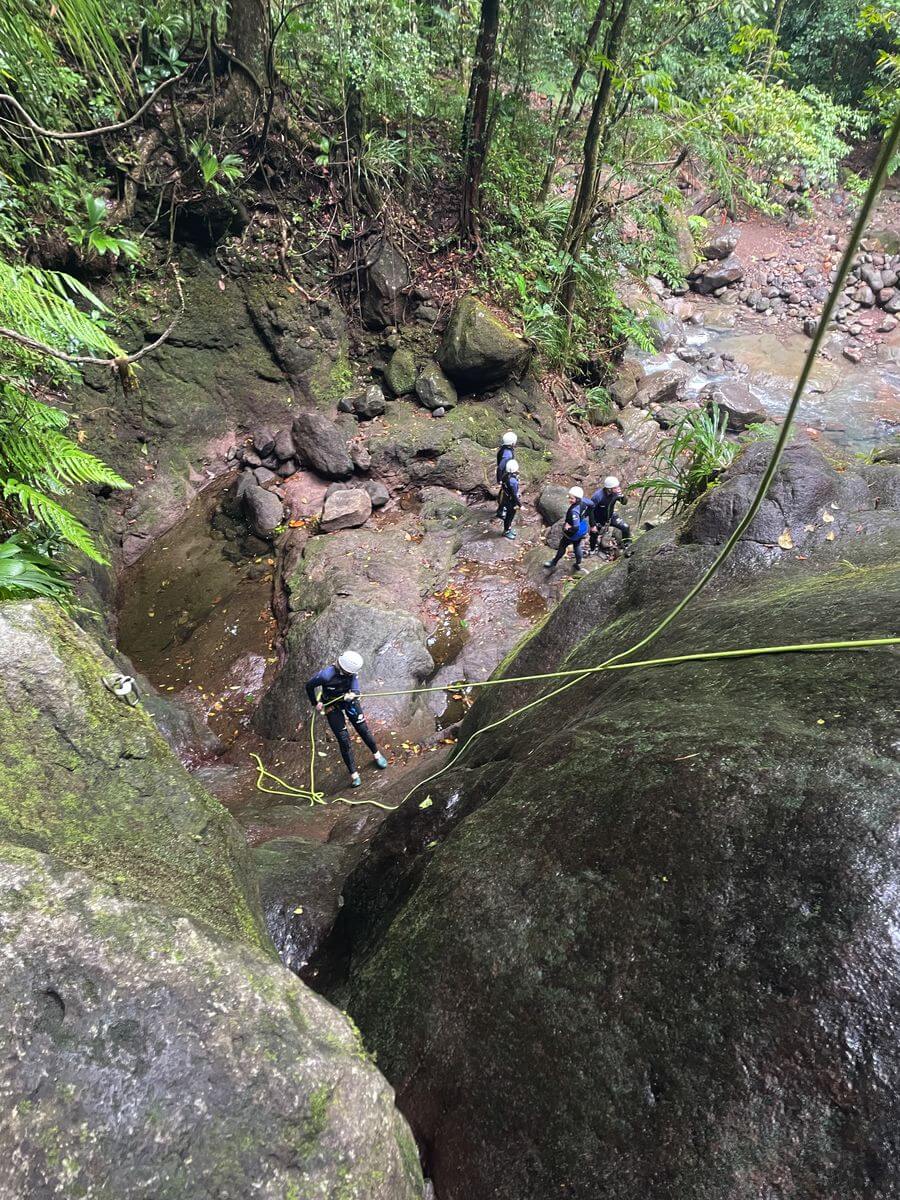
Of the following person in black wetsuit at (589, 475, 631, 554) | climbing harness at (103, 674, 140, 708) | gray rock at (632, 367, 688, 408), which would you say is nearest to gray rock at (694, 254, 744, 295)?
gray rock at (632, 367, 688, 408)

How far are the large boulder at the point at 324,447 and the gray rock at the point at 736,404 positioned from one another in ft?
25.3

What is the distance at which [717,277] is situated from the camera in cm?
1784

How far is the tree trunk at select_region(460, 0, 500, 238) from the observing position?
8883 mm

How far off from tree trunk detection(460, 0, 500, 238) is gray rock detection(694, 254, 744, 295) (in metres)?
10.4

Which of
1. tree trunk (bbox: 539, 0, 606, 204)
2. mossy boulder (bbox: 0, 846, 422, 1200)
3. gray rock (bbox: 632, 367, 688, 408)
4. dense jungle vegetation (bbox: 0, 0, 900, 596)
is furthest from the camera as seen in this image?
gray rock (bbox: 632, 367, 688, 408)

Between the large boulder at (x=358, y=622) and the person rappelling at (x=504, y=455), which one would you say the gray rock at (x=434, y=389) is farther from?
the large boulder at (x=358, y=622)

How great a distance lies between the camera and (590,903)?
2074mm

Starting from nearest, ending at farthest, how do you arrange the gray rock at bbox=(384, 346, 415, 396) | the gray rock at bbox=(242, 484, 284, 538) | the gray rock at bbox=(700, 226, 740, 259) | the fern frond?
the fern frond → the gray rock at bbox=(242, 484, 284, 538) → the gray rock at bbox=(384, 346, 415, 396) → the gray rock at bbox=(700, 226, 740, 259)

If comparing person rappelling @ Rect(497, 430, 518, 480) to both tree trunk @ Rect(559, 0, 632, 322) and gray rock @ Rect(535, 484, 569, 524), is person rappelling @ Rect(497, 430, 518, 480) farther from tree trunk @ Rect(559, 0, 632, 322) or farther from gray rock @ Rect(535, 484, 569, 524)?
tree trunk @ Rect(559, 0, 632, 322)

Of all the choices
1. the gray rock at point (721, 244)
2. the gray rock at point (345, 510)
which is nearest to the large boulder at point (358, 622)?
the gray rock at point (345, 510)

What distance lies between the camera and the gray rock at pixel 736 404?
12.5 metres

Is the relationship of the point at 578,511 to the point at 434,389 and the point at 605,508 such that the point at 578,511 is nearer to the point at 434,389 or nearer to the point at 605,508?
the point at 605,508

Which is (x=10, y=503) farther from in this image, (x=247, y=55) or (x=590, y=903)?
(x=247, y=55)

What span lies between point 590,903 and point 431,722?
481cm
